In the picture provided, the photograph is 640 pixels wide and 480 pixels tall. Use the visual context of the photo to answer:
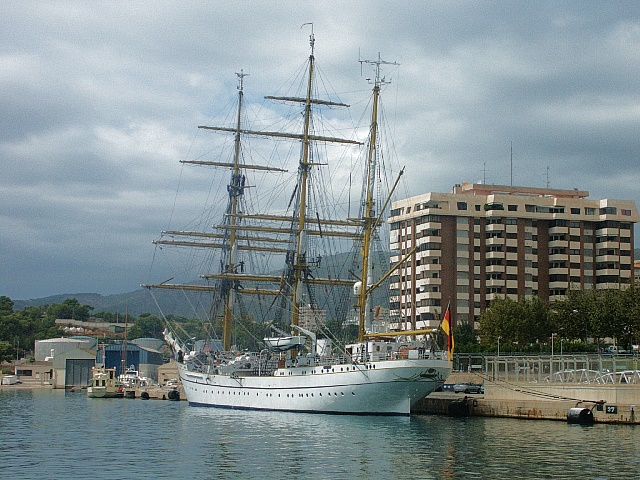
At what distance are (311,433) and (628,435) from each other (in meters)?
19.6

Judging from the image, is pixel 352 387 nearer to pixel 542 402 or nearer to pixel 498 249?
pixel 542 402

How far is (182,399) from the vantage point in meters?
114

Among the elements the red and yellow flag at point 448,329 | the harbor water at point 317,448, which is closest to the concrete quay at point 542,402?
the harbor water at point 317,448

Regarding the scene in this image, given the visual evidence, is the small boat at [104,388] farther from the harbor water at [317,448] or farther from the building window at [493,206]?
the building window at [493,206]

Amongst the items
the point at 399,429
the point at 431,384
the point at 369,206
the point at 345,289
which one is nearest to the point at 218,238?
the point at 345,289

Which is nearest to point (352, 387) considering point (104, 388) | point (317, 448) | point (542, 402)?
point (542, 402)

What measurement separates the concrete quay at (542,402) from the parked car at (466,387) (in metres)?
8.60

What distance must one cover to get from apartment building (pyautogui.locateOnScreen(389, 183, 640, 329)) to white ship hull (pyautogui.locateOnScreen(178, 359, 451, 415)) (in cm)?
5959

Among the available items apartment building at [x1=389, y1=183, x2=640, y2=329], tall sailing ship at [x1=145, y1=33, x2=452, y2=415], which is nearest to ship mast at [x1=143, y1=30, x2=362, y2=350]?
tall sailing ship at [x1=145, y1=33, x2=452, y2=415]

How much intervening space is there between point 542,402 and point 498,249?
7712cm

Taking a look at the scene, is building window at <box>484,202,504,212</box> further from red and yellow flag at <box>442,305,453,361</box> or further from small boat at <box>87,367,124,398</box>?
red and yellow flag at <box>442,305,453,361</box>

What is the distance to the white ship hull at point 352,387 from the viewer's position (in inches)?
2726

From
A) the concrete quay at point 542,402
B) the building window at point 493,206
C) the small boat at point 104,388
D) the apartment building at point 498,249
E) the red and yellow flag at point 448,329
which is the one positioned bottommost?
the small boat at point 104,388

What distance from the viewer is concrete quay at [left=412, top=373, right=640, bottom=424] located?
60.4m
